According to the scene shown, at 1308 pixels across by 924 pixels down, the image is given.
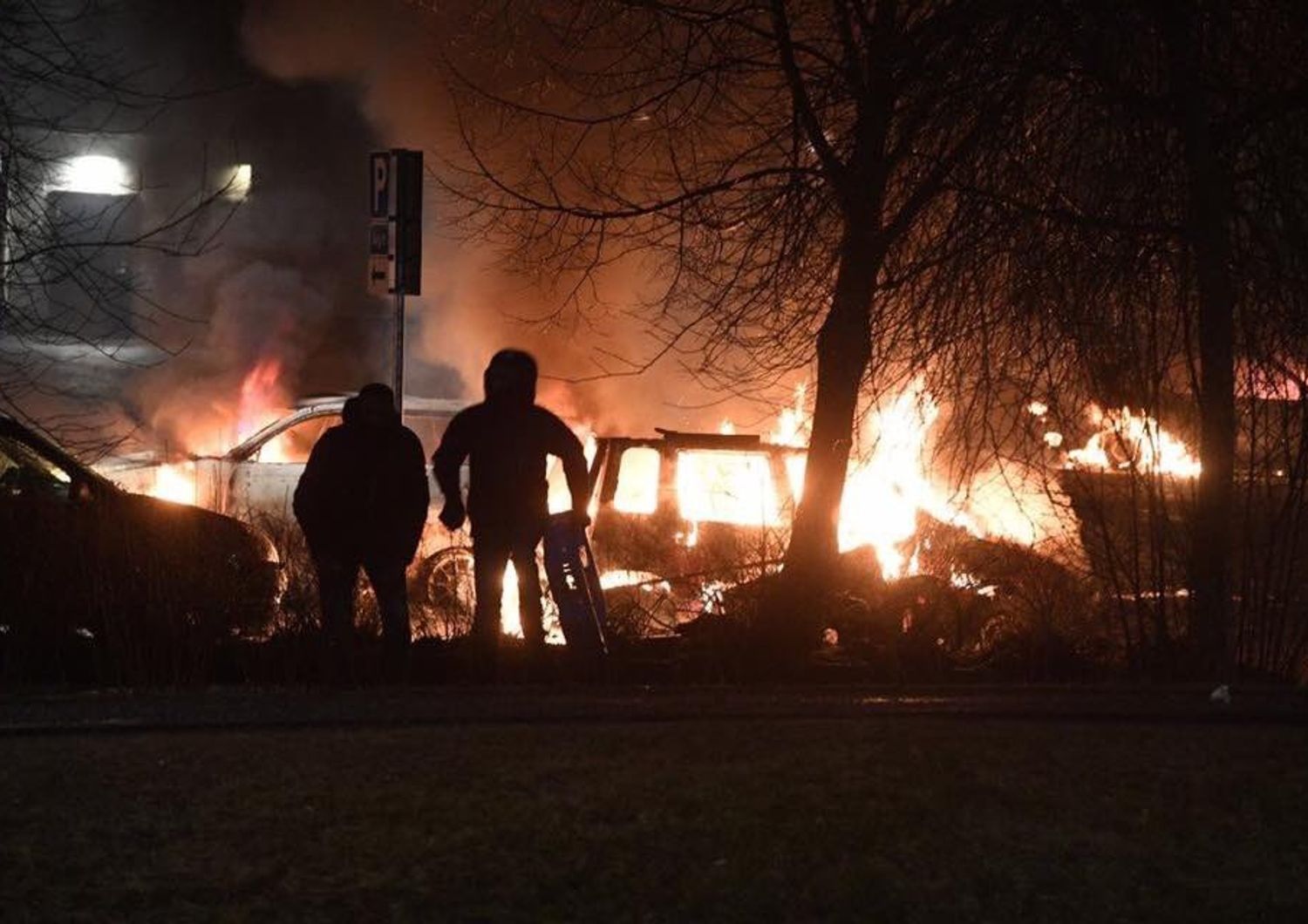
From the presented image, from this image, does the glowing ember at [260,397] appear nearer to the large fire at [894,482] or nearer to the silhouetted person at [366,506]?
the large fire at [894,482]

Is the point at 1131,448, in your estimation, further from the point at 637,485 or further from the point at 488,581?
the point at 637,485

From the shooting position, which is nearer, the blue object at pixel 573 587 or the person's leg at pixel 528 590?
the blue object at pixel 573 587

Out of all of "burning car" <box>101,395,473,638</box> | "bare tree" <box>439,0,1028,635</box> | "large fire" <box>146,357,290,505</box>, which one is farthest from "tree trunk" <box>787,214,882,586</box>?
"large fire" <box>146,357,290,505</box>

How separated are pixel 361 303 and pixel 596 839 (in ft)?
88.1

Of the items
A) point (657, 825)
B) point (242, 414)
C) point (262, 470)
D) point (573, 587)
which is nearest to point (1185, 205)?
point (573, 587)

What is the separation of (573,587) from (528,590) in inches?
11.2

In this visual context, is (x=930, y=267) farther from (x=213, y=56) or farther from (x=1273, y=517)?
(x=213, y=56)

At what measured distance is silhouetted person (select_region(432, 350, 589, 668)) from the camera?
29.9 ft

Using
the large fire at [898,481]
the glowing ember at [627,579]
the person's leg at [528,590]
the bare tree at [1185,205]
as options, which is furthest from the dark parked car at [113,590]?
the bare tree at [1185,205]

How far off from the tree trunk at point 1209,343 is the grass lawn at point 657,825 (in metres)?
2.40

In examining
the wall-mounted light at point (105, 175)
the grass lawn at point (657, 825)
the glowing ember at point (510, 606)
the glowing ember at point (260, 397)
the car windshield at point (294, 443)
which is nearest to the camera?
the grass lawn at point (657, 825)

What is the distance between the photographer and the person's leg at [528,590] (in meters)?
9.16

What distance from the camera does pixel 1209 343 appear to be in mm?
8984

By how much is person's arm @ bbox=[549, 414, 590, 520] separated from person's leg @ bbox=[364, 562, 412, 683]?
954mm
